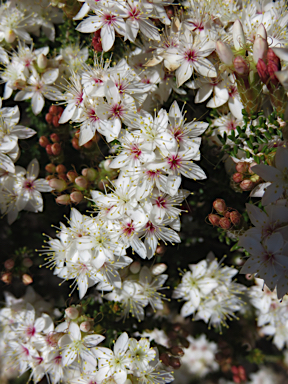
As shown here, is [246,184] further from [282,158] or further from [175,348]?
[175,348]

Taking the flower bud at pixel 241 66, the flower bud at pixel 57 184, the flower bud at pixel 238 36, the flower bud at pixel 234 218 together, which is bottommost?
the flower bud at pixel 57 184

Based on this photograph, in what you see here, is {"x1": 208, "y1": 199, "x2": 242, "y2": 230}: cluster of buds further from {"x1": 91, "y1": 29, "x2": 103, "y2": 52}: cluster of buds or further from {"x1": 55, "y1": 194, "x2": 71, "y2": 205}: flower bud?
{"x1": 91, "y1": 29, "x2": 103, "y2": 52}: cluster of buds

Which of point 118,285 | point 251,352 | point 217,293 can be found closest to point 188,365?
point 251,352

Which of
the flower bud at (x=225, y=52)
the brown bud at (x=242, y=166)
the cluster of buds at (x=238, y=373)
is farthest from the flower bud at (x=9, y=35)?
the cluster of buds at (x=238, y=373)

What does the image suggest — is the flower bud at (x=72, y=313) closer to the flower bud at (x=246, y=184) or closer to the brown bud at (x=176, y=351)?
the brown bud at (x=176, y=351)

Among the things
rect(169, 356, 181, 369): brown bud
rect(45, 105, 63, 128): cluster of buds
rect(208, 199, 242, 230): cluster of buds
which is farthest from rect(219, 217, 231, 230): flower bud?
rect(45, 105, 63, 128): cluster of buds
